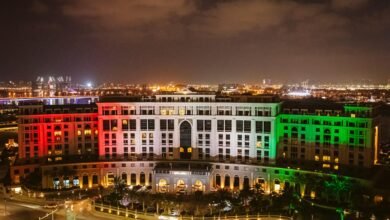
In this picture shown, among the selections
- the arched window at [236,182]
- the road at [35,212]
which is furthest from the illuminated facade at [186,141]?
the road at [35,212]

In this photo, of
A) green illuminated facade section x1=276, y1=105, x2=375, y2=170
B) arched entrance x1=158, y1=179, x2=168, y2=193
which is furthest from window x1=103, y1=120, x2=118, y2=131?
green illuminated facade section x1=276, y1=105, x2=375, y2=170

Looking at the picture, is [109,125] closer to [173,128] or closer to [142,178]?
[142,178]

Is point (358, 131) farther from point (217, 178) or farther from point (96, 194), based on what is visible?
point (96, 194)

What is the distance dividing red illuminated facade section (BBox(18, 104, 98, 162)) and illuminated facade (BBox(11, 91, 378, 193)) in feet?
0.76

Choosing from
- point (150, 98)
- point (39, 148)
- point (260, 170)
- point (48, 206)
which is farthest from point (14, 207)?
point (260, 170)

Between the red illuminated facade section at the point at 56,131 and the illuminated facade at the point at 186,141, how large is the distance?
0.23 m

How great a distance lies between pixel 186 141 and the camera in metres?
92.9

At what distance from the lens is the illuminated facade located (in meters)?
85.1

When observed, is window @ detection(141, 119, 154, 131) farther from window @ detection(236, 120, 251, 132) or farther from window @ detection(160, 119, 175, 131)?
window @ detection(236, 120, 251, 132)

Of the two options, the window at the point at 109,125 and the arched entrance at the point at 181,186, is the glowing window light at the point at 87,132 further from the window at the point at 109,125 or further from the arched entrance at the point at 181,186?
the arched entrance at the point at 181,186

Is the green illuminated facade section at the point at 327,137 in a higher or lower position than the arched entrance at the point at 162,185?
higher

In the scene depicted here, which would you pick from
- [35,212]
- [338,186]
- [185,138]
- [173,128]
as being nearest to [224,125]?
[185,138]

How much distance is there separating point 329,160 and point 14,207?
2600 inches

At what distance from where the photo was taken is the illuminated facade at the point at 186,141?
Result: 8506 cm
